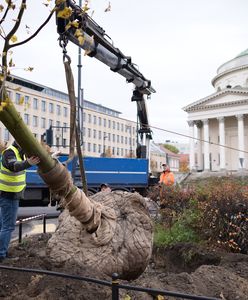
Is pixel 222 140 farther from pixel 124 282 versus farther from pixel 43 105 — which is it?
pixel 124 282

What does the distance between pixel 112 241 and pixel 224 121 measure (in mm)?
66508

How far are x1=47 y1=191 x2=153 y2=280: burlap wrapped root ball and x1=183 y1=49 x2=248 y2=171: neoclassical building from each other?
60058 millimetres

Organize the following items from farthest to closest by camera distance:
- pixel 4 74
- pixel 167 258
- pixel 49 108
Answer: pixel 49 108
pixel 167 258
pixel 4 74

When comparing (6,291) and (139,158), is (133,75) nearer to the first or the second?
(139,158)

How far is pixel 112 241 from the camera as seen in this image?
14.1 ft

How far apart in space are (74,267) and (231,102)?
63294 mm

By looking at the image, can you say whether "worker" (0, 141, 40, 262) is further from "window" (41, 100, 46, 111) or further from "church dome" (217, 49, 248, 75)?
"window" (41, 100, 46, 111)

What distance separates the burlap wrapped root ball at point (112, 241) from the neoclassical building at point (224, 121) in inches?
2364

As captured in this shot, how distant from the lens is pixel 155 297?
3.69m

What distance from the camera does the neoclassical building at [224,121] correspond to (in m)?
64.4

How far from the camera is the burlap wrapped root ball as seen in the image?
4184 millimetres

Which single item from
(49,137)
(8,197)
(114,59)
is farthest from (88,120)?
(8,197)

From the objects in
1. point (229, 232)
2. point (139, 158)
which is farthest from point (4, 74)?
point (139, 158)

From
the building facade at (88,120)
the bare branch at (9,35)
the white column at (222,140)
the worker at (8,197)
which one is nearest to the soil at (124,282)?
the worker at (8,197)
